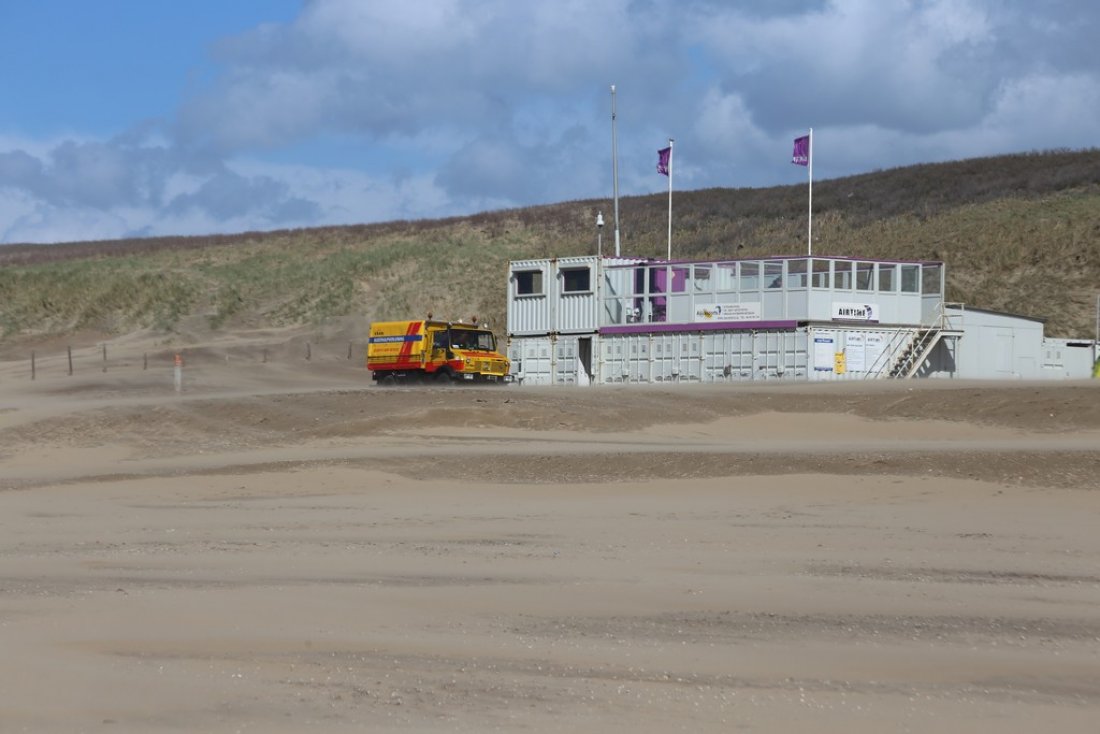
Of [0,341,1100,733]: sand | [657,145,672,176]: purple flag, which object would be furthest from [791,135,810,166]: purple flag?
[0,341,1100,733]: sand

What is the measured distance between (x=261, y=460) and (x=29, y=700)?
1587 centimetres

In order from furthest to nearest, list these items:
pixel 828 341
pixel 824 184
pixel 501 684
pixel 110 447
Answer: pixel 824 184 → pixel 828 341 → pixel 110 447 → pixel 501 684

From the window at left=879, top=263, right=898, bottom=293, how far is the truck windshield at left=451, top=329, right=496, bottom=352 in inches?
436

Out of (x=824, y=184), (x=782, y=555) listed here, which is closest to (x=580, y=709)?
(x=782, y=555)

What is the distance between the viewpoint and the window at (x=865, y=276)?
132 feet

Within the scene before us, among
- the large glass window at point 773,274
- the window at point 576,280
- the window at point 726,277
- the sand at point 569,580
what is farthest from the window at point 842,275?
the sand at point 569,580

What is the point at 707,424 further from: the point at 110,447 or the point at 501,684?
the point at 501,684

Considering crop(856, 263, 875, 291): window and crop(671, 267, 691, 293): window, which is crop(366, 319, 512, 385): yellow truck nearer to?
crop(671, 267, 691, 293): window

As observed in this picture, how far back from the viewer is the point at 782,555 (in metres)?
14.2

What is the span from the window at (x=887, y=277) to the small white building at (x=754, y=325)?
3 centimetres

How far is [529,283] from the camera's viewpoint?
44156mm

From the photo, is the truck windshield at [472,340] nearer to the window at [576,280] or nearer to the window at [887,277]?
the window at [576,280]

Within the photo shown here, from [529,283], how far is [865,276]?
9769mm

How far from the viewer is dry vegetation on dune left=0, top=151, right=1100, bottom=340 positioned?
6169 centimetres
